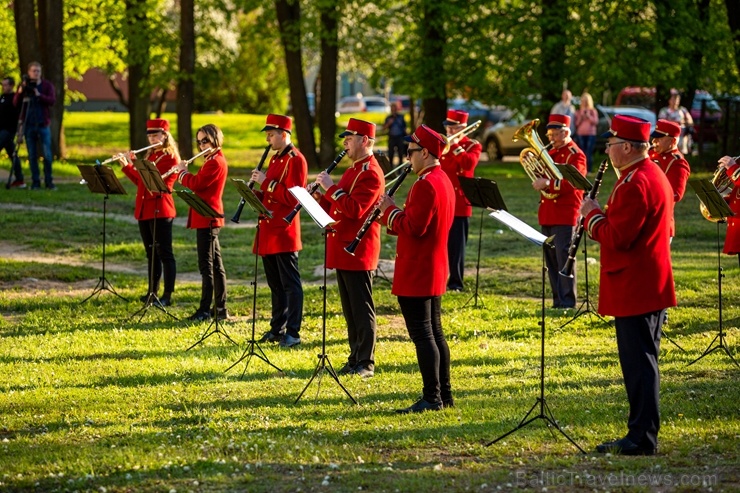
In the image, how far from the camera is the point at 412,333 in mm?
9078

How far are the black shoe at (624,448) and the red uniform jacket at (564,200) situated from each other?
577cm

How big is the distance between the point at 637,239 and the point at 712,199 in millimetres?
3124

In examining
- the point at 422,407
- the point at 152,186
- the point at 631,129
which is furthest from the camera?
the point at 152,186

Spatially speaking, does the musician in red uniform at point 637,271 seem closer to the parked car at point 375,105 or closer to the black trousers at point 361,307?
the black trousers at point 361,307

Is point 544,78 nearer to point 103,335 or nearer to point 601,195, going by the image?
point 601,195

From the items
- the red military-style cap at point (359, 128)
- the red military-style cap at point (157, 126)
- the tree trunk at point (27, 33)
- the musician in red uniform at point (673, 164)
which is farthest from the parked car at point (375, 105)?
the red military-style cap at point (359, 128)

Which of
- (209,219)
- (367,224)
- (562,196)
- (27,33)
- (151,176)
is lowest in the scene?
Result: (209,219)

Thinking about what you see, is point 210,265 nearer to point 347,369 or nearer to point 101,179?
point 101,179

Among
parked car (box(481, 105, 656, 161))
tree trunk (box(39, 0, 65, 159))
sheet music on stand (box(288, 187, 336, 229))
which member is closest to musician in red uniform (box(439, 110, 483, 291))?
sheet music on stand (box(288, 187, 336, 229))

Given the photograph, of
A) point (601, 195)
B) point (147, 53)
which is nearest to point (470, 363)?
point (601, 195)

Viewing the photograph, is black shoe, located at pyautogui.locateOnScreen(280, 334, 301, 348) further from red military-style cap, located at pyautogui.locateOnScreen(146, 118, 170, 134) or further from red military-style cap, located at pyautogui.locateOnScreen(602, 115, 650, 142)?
red military-style cap, located at pyautogui.locateOnScreen(602, 115, 650, 142)

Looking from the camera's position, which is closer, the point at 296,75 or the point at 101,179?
the point at 101,179

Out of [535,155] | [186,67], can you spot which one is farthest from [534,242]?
[186,67]

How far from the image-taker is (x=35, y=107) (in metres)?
23.1
